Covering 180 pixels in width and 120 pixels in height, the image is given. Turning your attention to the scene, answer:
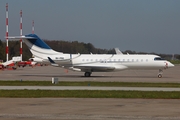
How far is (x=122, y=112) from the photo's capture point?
1470 cm

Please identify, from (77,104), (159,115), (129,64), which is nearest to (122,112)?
(159,115)

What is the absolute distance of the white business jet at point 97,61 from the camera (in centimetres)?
4409

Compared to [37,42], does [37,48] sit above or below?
below

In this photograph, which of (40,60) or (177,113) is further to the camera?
(40,60)

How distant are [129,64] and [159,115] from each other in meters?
30.6

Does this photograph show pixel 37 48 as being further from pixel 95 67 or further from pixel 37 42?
pixel 95 67

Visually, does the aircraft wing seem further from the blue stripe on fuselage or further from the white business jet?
the blue stripe on fuselage

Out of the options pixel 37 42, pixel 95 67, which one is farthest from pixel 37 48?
pixel 95 67

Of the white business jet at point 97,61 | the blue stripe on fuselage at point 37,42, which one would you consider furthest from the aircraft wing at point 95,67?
the blue stripe on fuselage at point 37,42

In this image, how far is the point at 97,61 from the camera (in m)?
44.8

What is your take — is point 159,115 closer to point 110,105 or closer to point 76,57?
point 110,105

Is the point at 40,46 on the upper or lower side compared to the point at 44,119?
upper

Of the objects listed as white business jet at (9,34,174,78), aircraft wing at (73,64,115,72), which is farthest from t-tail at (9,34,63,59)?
Answer: aircraft wing at (73,64,115,72)

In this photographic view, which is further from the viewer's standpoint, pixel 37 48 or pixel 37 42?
pixel 37 42
